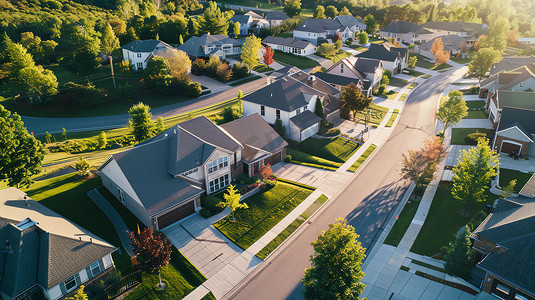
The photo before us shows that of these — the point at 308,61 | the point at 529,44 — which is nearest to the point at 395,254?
the point at 308,61

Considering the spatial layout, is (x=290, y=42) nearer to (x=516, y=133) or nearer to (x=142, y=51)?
(x=142, y=51)

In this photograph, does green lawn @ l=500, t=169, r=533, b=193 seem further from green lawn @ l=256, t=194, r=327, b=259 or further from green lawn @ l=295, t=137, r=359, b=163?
green lawn @ l=256, t=194, r=327, b=259

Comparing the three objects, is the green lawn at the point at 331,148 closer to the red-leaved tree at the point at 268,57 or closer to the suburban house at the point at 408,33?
the red-leaved tree at the point at 268,57

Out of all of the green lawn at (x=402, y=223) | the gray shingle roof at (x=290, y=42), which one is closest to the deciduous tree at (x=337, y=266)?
the green lawn at (x=402, y=223)

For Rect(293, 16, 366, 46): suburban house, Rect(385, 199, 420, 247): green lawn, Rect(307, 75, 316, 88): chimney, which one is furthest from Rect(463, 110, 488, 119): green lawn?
Rect(293, 16, 366, 46): suburban house

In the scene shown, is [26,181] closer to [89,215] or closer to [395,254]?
[89,215]

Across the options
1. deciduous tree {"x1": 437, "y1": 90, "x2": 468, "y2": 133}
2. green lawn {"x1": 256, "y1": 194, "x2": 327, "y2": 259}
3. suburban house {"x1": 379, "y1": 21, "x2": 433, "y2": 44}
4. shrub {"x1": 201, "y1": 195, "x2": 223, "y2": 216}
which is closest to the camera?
green lawn {"x1": 256, "y1": 194, "x2": 327, "y2": 259}
